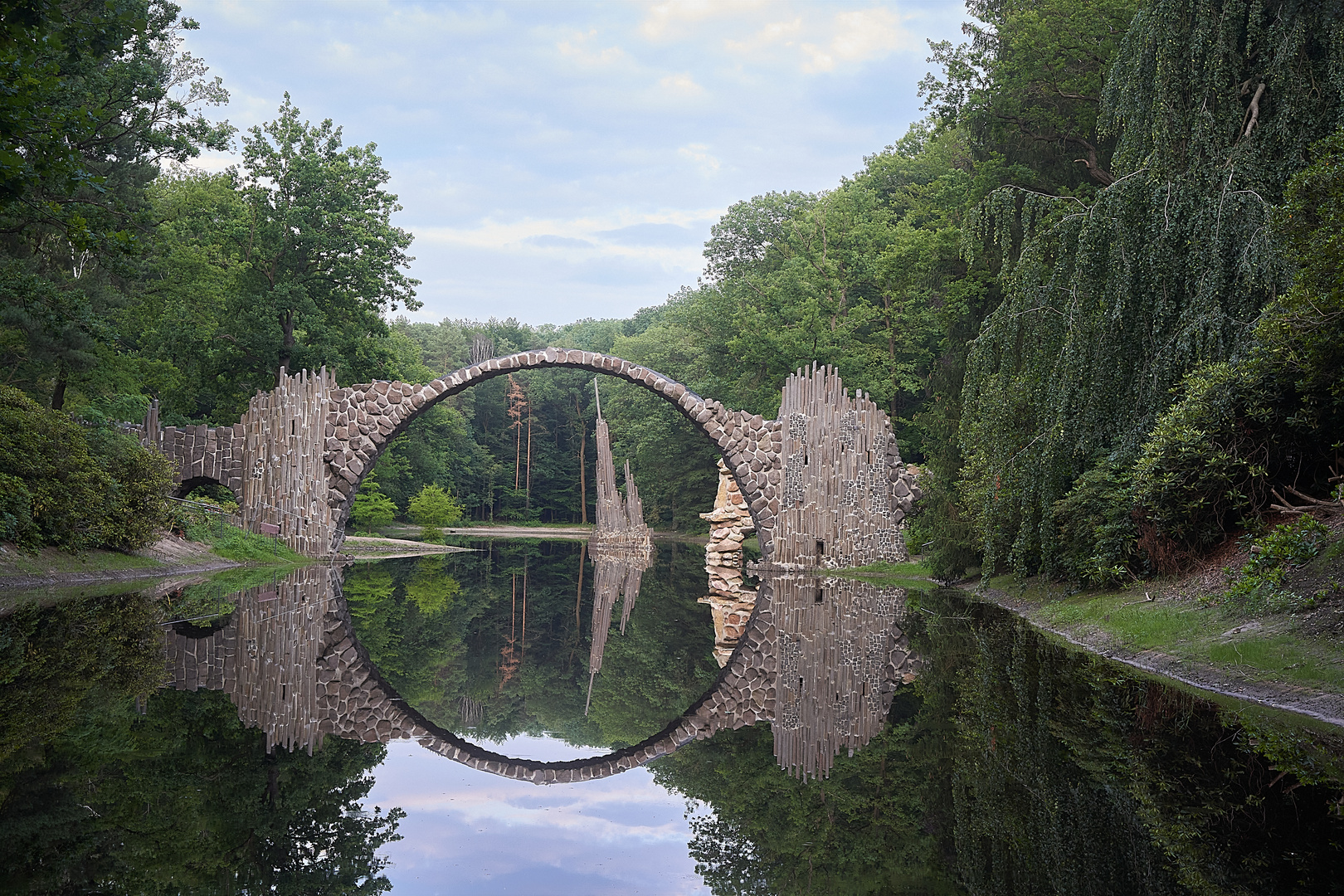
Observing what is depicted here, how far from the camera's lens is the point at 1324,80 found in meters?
8.76

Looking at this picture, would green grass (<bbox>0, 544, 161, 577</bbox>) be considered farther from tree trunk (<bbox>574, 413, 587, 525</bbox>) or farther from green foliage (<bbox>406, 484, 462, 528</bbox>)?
tree trunk (<bbox>574, 413, 587, 525</bbox>)

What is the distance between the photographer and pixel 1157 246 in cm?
935

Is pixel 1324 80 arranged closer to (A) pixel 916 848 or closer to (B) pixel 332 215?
(A) pixel 916 848

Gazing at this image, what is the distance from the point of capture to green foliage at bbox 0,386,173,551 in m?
12.1

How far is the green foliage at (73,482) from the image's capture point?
12125 mm

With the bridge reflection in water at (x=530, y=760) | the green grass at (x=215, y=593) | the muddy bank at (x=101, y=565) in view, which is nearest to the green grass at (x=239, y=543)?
the muddy bank at (x=101, y=565)

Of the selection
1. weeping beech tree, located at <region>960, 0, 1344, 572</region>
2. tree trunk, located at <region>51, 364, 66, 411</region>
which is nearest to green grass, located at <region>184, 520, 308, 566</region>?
tree trunk, located at <region>51, 364, 66, 411</region>

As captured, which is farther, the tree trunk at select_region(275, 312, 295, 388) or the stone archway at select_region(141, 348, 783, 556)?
the tree trunk at select_region(275, 312, 295, 388)

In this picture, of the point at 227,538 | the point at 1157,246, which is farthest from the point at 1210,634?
the point at 227,538

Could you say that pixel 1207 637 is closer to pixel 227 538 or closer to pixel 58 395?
pixel 227 538

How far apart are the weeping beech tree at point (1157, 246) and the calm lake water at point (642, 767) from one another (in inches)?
100

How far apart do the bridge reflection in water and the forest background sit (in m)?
3.04

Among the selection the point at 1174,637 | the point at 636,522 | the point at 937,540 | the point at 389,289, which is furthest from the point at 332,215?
the point at 1174,637

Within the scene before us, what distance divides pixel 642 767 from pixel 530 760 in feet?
2.16
